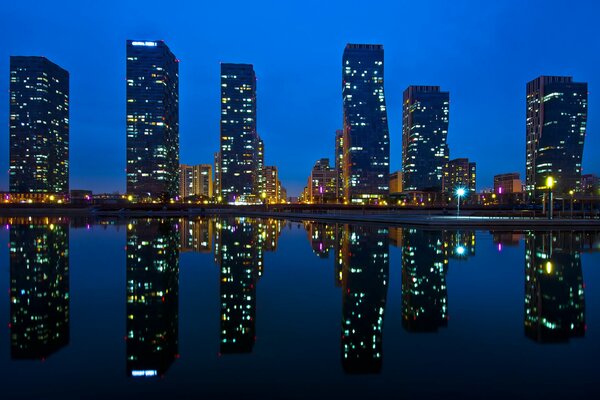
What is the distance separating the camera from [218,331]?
7.63 m

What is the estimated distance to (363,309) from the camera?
360 inches

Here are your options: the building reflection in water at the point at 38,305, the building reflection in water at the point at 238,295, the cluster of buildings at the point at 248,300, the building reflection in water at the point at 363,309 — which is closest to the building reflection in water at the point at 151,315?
the cluster of buildings at the point at 248,300

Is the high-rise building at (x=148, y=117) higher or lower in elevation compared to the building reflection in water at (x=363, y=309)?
higher

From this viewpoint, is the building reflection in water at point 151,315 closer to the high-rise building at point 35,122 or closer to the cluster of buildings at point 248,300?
the cluster of buildings at point 248,300

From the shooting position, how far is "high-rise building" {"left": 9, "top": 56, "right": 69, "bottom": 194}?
181 m

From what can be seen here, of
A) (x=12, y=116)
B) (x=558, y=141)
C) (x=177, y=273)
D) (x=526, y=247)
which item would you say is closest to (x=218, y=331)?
(x=177, y=273)

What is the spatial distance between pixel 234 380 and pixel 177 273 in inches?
338

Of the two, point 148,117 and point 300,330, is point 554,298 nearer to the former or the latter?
point 300,330

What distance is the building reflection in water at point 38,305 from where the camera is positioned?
6965 mm

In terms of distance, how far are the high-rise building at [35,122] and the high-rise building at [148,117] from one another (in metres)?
37.9

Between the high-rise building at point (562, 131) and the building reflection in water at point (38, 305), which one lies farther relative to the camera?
the high-rise building at point (562, 131)

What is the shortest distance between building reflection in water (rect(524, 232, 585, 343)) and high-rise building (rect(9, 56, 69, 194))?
218 metres

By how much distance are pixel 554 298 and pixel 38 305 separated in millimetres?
12956

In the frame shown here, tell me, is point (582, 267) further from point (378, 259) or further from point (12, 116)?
point (12, 116)
